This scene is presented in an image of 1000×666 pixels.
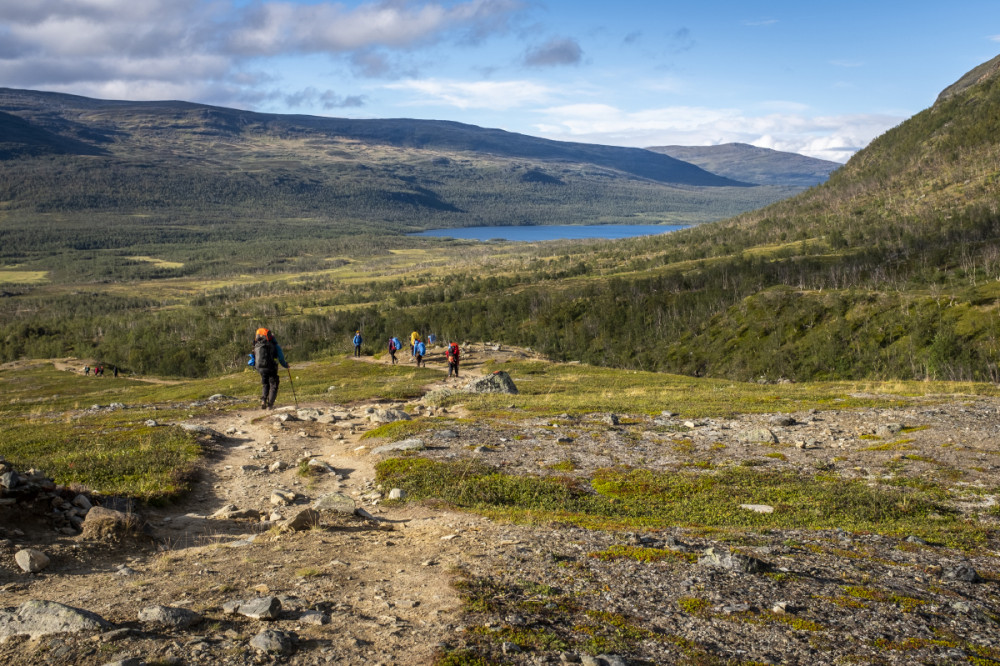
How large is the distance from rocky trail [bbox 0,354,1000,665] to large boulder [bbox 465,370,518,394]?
1840 centimetres

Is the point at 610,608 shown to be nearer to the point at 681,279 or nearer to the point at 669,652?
the point at 669,652

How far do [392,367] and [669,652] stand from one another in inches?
1703

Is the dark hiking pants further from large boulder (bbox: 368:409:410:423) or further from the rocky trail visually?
the rocky trail

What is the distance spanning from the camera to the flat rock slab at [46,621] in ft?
21.7

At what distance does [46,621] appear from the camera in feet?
22.0

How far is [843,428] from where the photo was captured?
20641 millimetres

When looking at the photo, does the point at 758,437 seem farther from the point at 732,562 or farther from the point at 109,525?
the point at 109,525

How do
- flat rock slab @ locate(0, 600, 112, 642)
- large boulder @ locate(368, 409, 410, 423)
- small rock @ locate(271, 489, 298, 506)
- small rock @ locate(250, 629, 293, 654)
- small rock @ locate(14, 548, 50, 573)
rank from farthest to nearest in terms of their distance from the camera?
large boulder @ locate(368, 409, 410, 423), small rock @ locate(271, 489, 298, 506), small rock @ locate(14, 548, 50, 573), flat rock slab @ locate(0, 600, 112, 642), small rock @ locate(250, 629, 293, 654)

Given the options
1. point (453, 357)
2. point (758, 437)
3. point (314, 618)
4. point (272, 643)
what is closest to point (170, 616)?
point (272, 643)

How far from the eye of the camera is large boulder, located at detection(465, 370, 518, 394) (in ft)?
110

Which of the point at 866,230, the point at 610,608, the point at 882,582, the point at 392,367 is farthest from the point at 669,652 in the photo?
the point at 866,230

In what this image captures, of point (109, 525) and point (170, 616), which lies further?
point (109, 525)

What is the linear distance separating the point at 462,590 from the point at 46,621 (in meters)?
4.49

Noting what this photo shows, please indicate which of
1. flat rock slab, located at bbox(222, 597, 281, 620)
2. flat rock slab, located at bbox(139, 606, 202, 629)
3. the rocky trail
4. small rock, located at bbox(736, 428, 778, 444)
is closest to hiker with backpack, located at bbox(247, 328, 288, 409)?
the rocky trail
